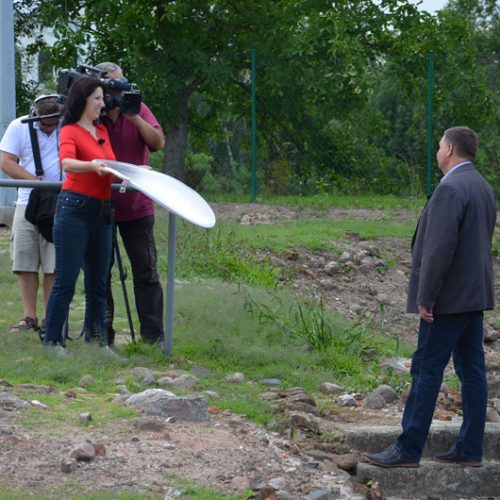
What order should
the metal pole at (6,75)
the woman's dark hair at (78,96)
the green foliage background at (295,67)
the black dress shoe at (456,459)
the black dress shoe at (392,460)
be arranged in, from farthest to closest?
1. the green foliage background at (295,67)
2. the metal pole at (6,75)
3. the woman's dark hair at (78,96)
4. the black dress shoe at (456,459)
5. the black dress shoe at (392,460)

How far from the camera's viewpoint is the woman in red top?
746 centimetres

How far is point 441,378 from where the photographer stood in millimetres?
6312

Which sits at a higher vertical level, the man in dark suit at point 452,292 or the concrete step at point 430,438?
the man in dark suit at point 452,292

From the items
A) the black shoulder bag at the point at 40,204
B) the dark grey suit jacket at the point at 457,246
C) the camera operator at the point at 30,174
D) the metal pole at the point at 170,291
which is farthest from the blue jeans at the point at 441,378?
the camera operator at the point at 30,174

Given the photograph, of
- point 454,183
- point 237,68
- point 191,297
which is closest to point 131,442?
point 454,183

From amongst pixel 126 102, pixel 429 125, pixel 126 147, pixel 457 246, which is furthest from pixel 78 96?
pixel 429 125

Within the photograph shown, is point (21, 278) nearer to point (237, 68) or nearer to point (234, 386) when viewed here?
point (234, 386)

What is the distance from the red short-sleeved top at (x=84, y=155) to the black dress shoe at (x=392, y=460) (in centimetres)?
251

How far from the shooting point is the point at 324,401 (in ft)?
24.8

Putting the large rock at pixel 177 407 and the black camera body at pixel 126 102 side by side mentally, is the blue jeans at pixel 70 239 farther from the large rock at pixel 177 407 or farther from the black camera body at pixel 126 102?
the large rock at pixel 177 407

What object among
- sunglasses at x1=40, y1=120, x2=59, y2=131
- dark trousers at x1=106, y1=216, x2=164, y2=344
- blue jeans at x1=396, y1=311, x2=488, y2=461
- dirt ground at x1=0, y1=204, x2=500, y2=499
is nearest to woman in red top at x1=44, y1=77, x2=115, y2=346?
dark trousers at x1=106, y1=216, x2=164, y2=344

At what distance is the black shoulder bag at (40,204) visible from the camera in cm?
823

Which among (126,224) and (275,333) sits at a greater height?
(126,224)

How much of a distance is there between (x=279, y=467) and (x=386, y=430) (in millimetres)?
1148
